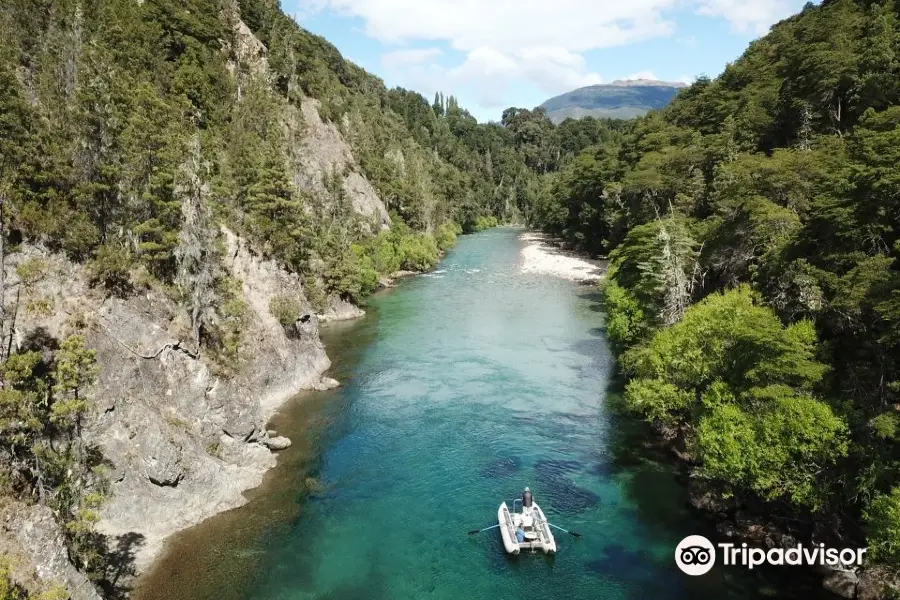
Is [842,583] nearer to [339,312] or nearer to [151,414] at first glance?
[151,414]

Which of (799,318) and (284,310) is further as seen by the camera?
(284,310)

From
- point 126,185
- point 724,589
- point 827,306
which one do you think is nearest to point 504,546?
point 724,589

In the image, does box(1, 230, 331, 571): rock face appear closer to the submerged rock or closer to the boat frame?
the submerged rock

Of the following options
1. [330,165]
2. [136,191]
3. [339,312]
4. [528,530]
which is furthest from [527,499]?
[330,165]

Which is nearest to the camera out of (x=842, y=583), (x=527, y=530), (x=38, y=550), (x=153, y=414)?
(x=38, y=550)

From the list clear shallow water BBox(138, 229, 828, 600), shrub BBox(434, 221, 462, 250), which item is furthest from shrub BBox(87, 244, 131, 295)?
shrub BBox(434, 221, 462, 250)

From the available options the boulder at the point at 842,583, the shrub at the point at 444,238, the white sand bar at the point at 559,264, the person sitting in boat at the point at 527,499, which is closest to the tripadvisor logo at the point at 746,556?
the boulder at the point at 842,583

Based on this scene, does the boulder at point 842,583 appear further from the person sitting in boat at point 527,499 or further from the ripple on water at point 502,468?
the ripple on water at point 502,468
